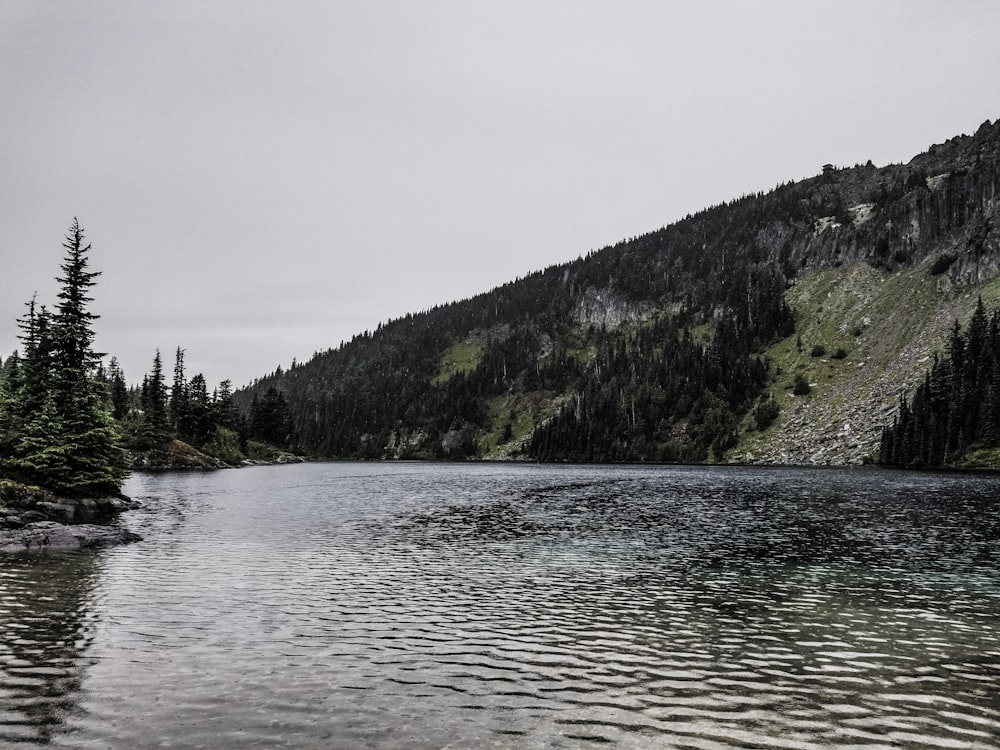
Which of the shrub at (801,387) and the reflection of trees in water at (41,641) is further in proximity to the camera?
the shrub at (801,387)

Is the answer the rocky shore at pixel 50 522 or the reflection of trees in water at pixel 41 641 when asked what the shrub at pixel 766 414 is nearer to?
the rocky shore at pixel 50 522

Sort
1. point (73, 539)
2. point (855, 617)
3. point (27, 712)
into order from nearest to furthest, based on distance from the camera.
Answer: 1. point (27, 712)
2. point (855, 617)
3. point (73, 539)

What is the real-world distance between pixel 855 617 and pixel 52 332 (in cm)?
5890

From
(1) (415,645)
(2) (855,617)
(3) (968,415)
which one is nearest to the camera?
(1) (415,645)

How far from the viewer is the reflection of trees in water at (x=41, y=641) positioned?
13133 millimetres

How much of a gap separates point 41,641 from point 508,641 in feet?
45.9

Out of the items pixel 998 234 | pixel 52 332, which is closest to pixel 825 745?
pixel 52 332

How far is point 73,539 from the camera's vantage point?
36969 millimetres

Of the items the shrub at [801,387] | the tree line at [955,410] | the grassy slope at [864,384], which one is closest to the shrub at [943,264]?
the grassy slope at [864,384]

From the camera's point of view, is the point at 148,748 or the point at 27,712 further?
the point at 27,712

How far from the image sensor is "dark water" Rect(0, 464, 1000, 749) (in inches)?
513

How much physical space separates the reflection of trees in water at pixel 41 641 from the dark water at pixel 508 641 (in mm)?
100

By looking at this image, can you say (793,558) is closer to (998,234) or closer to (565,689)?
(565,689)

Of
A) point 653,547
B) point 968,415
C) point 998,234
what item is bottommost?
point 653,547
